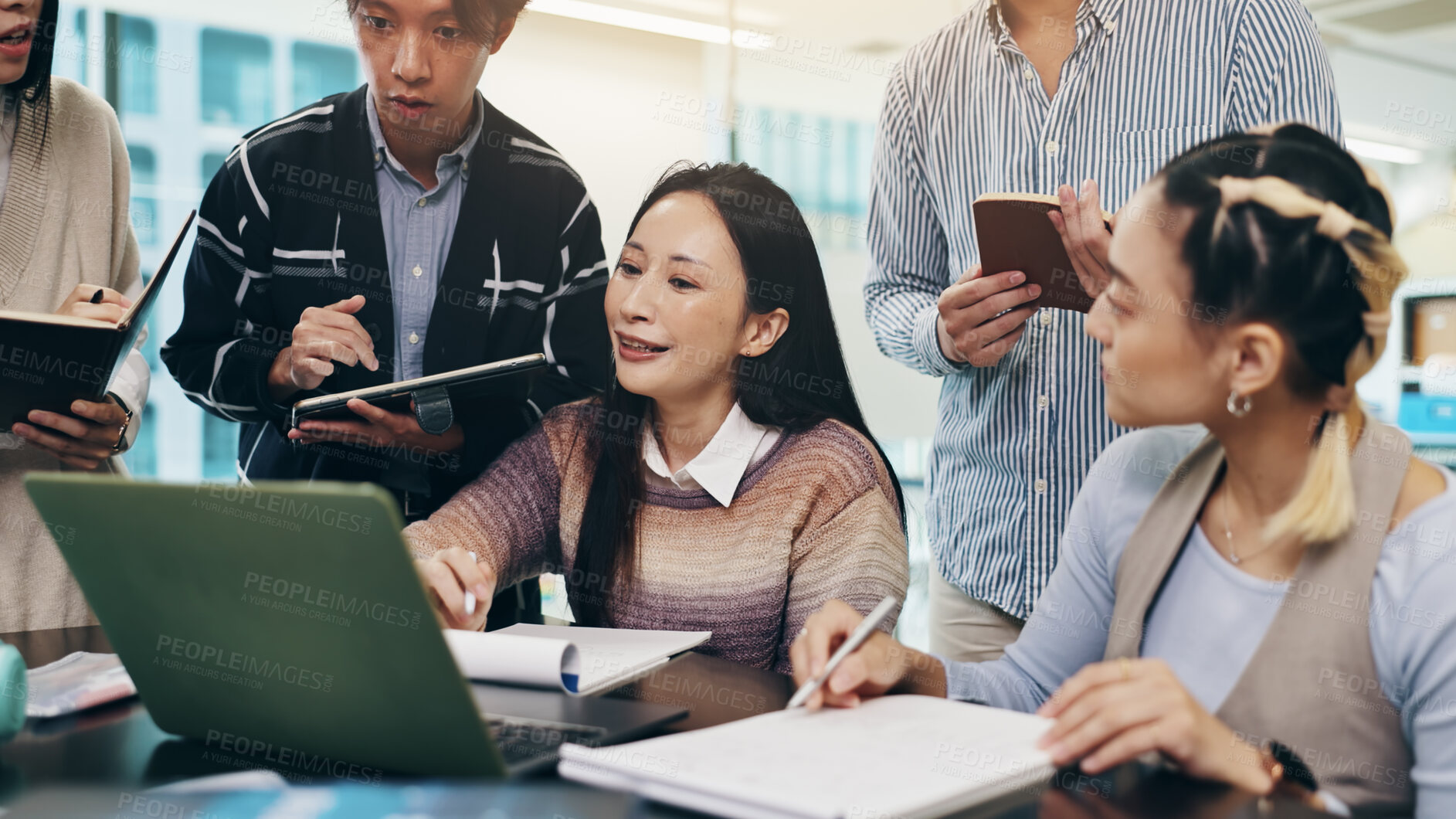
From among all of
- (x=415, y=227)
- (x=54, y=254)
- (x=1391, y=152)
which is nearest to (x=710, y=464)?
(x=415, y=227)

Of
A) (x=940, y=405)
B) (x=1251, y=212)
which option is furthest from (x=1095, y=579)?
(x=940, y=405)

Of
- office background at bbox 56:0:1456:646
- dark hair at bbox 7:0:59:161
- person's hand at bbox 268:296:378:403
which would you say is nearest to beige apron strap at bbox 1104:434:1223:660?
person's hand at bbox 268:296:378:403

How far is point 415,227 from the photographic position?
1.96 m

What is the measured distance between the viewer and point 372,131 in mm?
1951

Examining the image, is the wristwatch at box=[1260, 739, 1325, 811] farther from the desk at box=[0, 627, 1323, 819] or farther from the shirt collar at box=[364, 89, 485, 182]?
the shirt collar at box=[364, 89, 485, 182]

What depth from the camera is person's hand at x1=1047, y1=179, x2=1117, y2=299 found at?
1.39 metres

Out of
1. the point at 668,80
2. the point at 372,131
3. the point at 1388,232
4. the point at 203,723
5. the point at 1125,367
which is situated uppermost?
the point at 668,80

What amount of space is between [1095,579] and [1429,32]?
190 inches

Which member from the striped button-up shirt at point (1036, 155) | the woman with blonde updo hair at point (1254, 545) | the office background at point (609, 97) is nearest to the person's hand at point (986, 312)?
the striped button-up shirt at point (1036, 155)

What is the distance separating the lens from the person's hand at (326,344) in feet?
5.61

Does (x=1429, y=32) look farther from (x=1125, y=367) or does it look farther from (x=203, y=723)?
(x=203, y=723)

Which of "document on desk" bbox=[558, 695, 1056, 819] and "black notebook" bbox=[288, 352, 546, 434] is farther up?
"black notebook" bbox=[288, 352, 546, 434]

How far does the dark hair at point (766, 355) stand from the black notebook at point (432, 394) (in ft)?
0.69

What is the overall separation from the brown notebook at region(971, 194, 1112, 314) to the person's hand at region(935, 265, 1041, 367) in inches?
0.7
